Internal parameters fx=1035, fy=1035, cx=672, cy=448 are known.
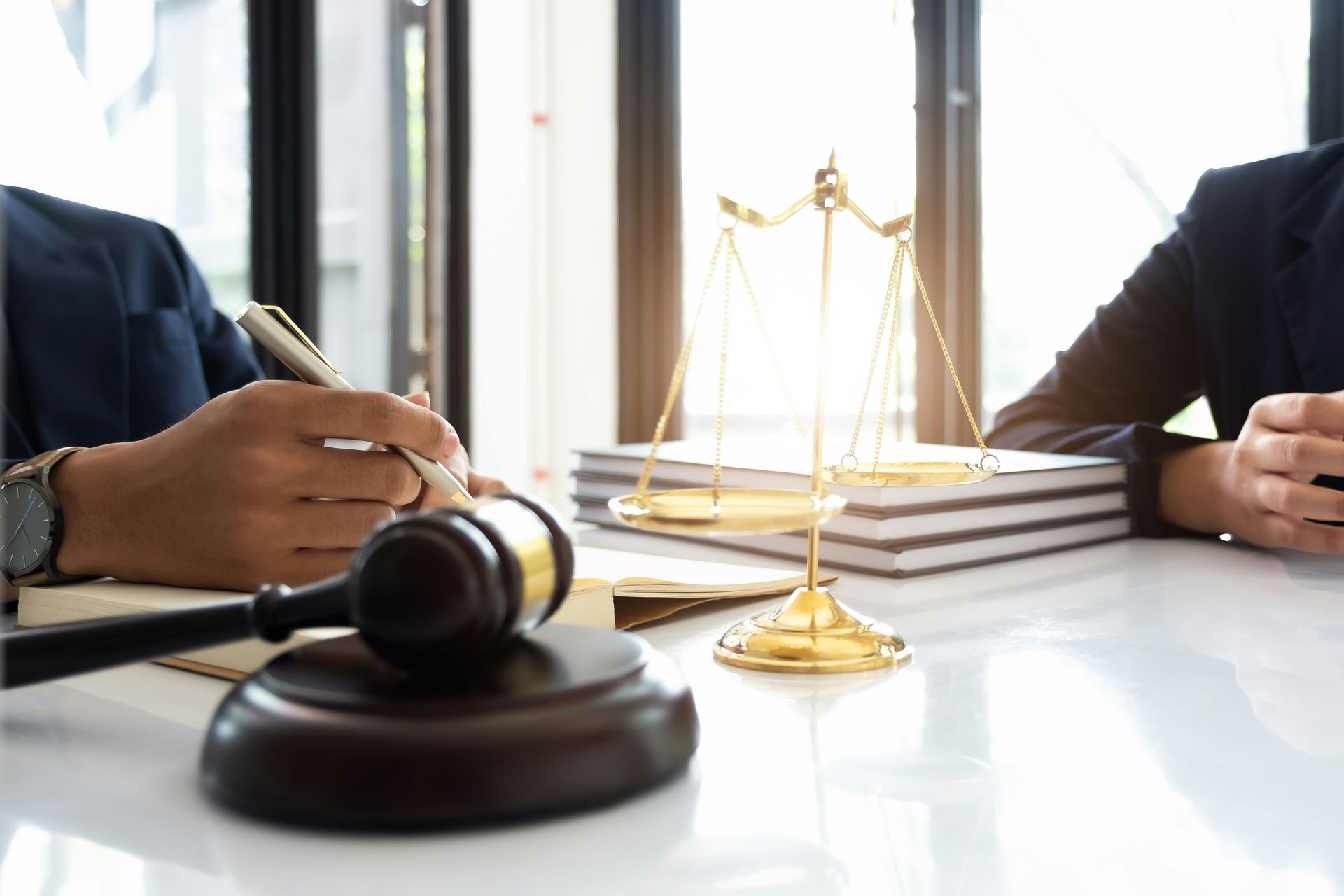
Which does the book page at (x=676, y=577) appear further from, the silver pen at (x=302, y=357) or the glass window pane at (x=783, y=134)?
the glass window pane at (x=783, y=134)

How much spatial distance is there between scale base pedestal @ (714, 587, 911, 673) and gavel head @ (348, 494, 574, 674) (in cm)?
21

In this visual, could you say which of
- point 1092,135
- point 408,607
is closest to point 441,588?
point 408,607

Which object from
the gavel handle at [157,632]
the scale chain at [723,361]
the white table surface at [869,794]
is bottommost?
the white table surface at [869,794]

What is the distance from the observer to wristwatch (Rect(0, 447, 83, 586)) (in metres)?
0.69

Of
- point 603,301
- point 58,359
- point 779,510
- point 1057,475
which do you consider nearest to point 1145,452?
point 1057,475

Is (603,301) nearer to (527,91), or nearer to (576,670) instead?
(527,91)

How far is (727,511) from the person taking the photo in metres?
0.52

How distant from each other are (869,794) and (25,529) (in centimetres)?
60

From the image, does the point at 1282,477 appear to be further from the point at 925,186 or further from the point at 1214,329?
the point at 925,186

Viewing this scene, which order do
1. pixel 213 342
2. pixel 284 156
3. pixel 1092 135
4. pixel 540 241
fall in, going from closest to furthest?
pixel 213 342, pixel 1092 135, pixel 284 156, pixel 540 241

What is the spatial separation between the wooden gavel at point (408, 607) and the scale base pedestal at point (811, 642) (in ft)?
0.62

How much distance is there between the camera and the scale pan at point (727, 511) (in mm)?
453

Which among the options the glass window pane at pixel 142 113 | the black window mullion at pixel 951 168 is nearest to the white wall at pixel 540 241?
the glass window pane at pixel 142 113

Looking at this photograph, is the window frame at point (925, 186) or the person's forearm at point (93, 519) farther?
the window frame at point (925, 186)
